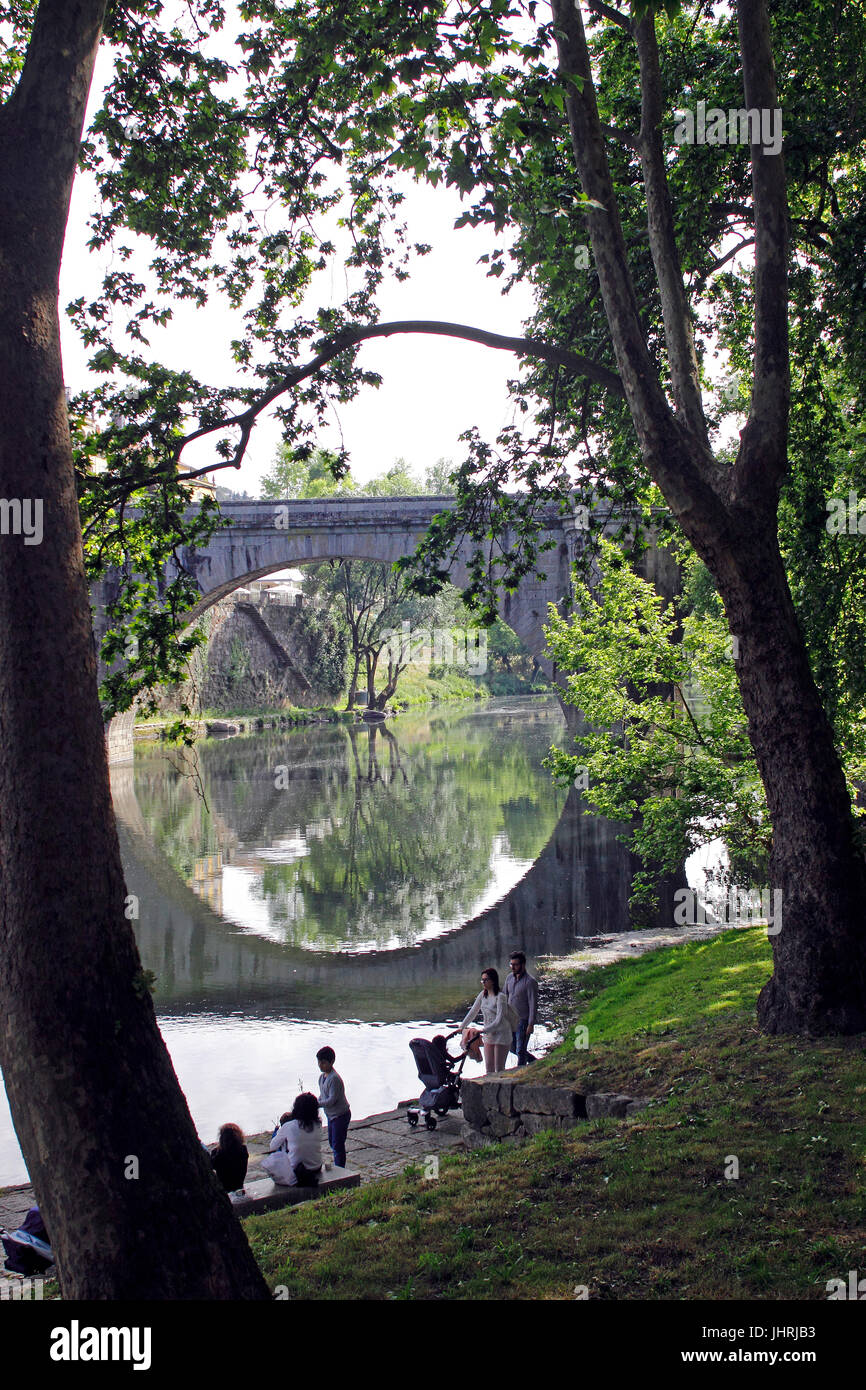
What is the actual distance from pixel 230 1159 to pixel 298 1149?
428 mm

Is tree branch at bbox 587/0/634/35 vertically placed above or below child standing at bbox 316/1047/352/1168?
above

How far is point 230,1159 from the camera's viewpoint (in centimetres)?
621

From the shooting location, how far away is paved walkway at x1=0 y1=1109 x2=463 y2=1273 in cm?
659

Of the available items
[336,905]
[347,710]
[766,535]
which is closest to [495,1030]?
[766,535]

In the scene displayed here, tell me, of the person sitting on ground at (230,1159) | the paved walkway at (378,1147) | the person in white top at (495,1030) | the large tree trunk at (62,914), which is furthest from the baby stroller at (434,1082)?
the large tree trunk at (62,914)

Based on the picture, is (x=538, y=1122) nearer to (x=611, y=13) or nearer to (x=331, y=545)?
(x=611, y=13)

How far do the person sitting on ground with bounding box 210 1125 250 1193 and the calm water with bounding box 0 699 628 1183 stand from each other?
209cm

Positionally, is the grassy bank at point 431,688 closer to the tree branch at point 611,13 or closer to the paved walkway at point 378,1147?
the paved walkway at point 378,1147

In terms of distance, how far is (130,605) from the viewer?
671 centimetres

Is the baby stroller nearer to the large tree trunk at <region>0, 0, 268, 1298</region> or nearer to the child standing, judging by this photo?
the child standing

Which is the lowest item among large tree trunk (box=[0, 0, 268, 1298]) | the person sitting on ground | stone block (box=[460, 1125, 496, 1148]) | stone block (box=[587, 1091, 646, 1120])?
stone block (box=[460, 1125, 496, 1148])

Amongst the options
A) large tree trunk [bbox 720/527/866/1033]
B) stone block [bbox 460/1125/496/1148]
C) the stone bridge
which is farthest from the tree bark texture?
the stone bridge

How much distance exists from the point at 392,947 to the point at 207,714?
3355 centimetres

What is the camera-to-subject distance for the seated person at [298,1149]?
6.39 m
